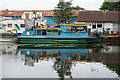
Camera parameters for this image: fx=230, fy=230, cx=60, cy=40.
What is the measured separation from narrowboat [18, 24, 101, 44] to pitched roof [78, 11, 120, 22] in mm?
11755

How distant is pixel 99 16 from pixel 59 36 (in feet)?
50.6

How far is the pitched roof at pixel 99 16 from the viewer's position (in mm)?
39438

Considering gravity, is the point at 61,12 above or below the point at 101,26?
above

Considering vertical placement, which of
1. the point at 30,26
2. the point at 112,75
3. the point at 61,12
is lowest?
the point at 112,75

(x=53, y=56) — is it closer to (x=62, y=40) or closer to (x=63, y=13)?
(x=62, y=40)

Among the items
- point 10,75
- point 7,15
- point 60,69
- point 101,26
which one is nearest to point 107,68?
point 60,69

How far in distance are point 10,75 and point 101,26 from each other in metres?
30.9

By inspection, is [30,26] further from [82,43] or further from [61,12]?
[61,12]

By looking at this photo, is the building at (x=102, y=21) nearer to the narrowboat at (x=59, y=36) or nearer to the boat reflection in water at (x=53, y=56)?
the narrowboat at (x=59, y=36)

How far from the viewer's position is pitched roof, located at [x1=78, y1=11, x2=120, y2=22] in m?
39.4

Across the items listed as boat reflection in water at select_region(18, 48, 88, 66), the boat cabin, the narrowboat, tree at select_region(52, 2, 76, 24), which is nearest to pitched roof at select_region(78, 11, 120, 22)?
tree at select_region(52, 2, 76, 24)

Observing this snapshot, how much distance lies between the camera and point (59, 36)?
2717cm

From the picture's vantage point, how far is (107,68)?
12414 mm

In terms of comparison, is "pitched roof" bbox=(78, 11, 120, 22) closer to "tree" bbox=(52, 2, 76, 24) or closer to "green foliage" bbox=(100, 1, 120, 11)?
"tree" bbox=(52, 2, 76, 24)
